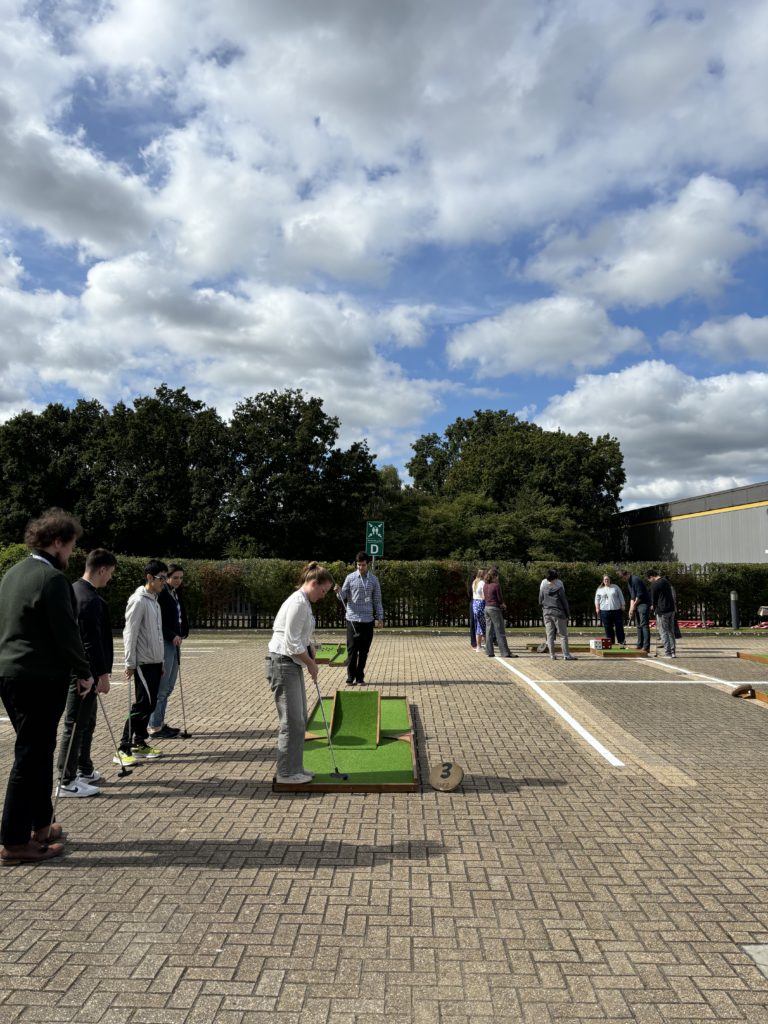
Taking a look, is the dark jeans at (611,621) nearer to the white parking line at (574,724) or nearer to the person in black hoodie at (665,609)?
the person in black hoodie at (665,609)

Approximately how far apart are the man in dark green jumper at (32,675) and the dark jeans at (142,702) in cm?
251

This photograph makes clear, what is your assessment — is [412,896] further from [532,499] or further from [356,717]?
[532,499]

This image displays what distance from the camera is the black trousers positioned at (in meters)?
11.2

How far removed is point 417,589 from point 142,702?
1901cm

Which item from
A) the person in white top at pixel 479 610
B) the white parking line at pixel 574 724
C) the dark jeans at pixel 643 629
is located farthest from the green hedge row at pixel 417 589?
the white parking line at pixel 574 724

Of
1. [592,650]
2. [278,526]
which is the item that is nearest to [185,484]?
[278,526]

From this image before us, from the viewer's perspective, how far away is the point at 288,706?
5.77m

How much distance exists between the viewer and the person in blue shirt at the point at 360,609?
11117 mm

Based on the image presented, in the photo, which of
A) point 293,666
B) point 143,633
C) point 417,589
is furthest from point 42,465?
point 293,666

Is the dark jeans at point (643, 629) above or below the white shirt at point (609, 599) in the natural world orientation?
below

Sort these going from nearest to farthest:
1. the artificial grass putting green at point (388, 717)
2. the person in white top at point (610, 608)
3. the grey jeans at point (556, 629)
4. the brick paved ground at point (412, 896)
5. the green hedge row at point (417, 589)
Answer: the brick paved ground at point (412, 896) → the artificial grass putting green at point (388, 717) → the grey jeans at point (556, 629) → the person in white top at point (610, 608) → the green hedge row at point (417, 589)

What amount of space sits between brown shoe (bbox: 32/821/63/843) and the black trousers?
21.6 feet

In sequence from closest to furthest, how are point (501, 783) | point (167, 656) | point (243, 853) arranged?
point (243, 853) → point (501, 783) → point (167, 656)

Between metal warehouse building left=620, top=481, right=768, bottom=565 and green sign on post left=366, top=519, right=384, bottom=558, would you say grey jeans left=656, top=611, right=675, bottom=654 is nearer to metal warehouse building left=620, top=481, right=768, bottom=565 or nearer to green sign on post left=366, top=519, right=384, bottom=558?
green sign on post left=366, top=519, right=384, bottom=558
